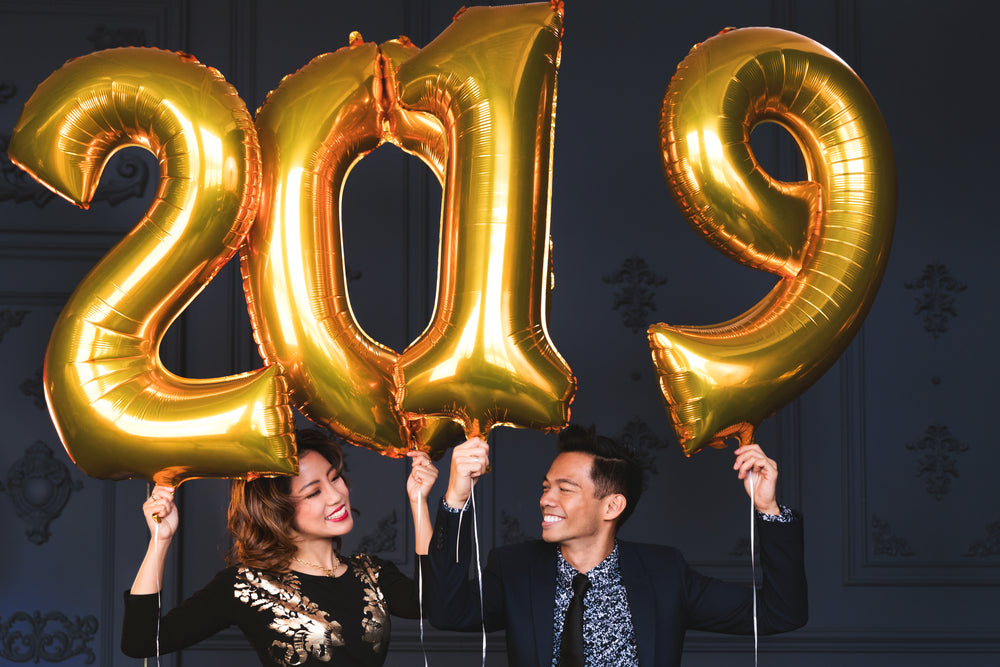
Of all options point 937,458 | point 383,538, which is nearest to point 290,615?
point 383,538

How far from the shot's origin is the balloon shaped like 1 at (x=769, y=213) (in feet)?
5.22

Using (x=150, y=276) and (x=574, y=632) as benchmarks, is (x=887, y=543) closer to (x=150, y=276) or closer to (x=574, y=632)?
(x=574, y=632)

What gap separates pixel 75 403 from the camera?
5.12ft

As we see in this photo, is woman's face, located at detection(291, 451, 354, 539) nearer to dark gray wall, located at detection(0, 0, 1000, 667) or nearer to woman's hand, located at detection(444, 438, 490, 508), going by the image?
woman's hand, located at detection(444, 438, 490, 508)

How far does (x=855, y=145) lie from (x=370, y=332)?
1.58 m

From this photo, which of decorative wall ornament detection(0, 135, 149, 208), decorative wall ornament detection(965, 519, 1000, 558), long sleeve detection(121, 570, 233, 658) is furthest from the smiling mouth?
decorative wall ornament detection(965, 519, 1000, 558)

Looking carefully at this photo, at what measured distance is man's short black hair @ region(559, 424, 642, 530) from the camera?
201 cm

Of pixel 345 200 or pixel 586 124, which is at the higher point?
pixel 586 124

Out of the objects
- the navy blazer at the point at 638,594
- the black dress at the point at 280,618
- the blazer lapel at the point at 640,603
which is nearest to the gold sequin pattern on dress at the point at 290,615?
the black dress at the point at 280,618

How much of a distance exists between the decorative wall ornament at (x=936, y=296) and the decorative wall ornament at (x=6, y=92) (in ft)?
8.80

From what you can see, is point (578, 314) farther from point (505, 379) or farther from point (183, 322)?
point (505, 379)

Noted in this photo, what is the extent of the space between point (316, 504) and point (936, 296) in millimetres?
1952

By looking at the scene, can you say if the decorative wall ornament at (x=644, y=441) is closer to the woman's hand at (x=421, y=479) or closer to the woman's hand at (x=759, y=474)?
the woman's hand at (x=759, y=474)

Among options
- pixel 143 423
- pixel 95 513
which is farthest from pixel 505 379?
pixel 95 513
